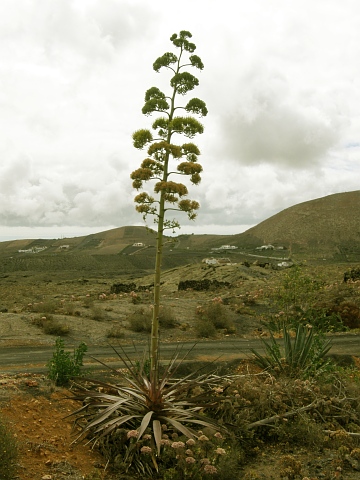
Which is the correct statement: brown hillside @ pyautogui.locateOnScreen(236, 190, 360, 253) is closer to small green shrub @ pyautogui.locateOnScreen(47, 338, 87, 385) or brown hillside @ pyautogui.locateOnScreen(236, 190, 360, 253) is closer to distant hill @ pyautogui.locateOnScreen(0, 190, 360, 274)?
distant hill @ pyautogui.locateOnScreen(0, 190, 360, 274)

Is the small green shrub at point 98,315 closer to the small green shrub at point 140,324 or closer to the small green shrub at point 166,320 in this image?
the small green shrub at point 140,324

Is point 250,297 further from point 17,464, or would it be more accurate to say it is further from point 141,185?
point 17,464

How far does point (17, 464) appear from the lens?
16.2 ft

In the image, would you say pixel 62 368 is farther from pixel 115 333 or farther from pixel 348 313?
pixel 348 313

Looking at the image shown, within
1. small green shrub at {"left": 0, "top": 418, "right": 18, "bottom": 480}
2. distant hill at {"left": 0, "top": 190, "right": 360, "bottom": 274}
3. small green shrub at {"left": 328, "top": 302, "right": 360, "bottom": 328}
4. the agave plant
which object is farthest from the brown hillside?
small green shrub at {"left": 0, "top": 418, "right": 18, "bottom": 480}

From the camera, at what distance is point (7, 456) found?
470cm

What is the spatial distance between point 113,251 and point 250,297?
94.6m

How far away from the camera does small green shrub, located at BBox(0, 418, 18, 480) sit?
4.60m

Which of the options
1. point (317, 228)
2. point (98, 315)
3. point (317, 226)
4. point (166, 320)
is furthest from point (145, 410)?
point (317, 226)

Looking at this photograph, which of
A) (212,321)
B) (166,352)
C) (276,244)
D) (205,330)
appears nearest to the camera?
(166,352)

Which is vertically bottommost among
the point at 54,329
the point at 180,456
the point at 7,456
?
the point at 54,329

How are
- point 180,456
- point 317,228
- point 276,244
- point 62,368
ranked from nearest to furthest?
point 180,456
point 62,368
point 317,228
point 276,244

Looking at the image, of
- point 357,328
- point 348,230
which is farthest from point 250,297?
point 348,230

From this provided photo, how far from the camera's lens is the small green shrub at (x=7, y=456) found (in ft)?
15.1
